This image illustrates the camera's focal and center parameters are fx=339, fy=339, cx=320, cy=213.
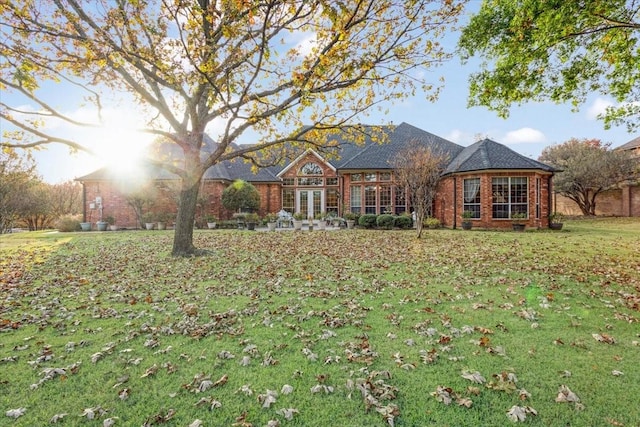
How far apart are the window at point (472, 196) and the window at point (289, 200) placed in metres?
11.9

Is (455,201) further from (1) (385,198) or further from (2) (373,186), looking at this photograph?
(2) (373,186)

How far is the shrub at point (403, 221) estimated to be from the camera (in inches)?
789

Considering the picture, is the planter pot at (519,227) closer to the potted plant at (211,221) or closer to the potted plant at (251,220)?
the potted plant at (251,220)

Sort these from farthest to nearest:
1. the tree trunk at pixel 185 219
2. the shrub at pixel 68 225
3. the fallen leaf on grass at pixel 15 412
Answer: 1. the shrub at pixel 68 225
2. the tree trunk at pixel 185 219
3. the fallen leaf on grass at pixel 15 412

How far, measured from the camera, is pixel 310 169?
84.1ft

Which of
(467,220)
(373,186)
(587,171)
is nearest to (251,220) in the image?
(373,186)

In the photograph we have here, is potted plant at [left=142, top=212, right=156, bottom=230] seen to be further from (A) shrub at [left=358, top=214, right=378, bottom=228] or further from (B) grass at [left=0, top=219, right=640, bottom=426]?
(B) grass at [left=0, top=219, right=640, bottom=426]

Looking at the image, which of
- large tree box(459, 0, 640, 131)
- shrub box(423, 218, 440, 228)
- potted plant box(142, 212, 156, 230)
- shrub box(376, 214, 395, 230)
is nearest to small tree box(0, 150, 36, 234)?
potted plant box(142, 212, 156, 230)

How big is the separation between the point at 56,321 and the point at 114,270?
407cm

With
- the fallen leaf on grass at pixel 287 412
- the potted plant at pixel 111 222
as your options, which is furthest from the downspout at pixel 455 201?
the potted plant at pixel 111 222

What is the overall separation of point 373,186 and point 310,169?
207 inches

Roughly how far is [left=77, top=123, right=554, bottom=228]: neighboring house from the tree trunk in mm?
7440

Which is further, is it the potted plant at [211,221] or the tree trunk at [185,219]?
the potted plant at [211,221]

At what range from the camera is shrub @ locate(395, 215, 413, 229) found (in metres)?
20.0
